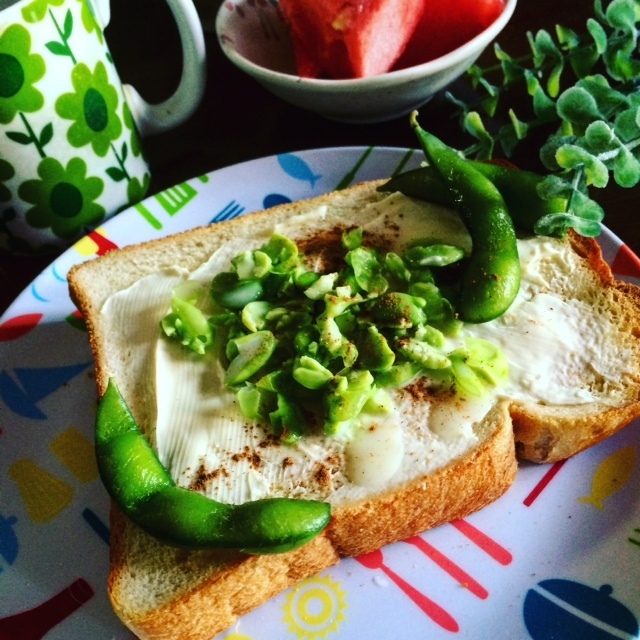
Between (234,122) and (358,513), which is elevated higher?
(234,122)

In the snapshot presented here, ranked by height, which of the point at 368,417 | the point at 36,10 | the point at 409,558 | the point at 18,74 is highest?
the point at 36,10

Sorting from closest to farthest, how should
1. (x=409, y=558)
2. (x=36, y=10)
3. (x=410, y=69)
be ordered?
(x=409, y=558)
(x=36, y=10)
(x=410, y=69)

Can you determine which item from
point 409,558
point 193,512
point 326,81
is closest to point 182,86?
point 326,81

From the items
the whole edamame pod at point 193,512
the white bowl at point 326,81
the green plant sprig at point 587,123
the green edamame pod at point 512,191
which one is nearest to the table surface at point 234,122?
the white bowl at point 326,81

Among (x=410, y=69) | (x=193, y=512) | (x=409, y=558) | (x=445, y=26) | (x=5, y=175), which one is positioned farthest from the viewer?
(x=445, y=26)

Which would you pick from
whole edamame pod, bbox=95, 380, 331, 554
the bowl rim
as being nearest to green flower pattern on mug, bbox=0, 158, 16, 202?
the bowl rim

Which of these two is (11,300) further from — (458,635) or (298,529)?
(458,635)

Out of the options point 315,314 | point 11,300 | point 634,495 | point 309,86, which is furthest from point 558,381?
point 11,300

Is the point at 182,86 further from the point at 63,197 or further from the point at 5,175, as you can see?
the point at 5,175
